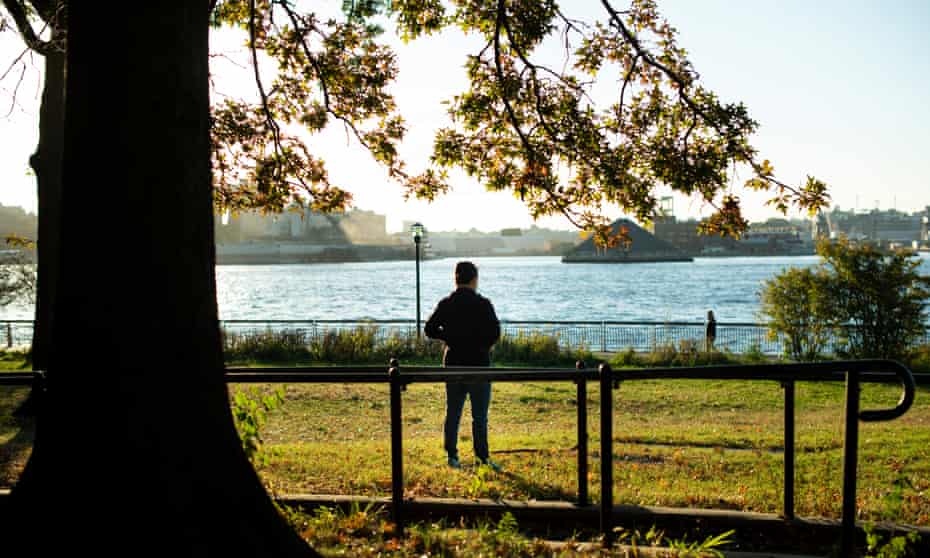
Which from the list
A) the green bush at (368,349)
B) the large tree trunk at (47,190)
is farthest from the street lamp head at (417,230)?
the large tree trunk at (47,190)

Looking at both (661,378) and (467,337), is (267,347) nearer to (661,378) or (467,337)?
(467,337)

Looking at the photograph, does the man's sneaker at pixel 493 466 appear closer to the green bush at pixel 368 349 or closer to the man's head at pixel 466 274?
the man's head at pixel 466 274

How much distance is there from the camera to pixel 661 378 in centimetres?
462

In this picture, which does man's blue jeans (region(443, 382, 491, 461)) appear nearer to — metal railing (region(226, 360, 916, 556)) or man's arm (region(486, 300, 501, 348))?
man's arm (region(486, 300, 501, 348))

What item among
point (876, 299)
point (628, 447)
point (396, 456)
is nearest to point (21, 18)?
point (396, 456)

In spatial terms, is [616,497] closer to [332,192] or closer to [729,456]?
[729,456]

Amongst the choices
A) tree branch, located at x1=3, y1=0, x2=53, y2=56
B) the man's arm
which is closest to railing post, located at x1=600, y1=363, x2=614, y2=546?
the man's arm

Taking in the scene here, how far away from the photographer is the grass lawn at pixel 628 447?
5.66m

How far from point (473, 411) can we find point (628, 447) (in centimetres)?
217

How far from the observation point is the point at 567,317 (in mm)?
52594

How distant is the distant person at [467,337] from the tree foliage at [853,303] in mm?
14181

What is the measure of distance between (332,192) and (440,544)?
247 inches

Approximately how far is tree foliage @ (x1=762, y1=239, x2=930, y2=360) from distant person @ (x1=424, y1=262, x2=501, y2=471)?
1418 cm

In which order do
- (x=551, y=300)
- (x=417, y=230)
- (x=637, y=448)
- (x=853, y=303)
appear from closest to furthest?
(x=637, y=448) < (x=853, y=303) < (x=417, y=230) < (x=551, y=300)
